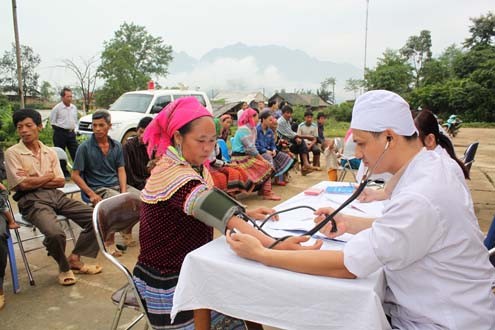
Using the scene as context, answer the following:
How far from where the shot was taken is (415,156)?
1340 mm

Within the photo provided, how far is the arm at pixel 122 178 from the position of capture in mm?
3943

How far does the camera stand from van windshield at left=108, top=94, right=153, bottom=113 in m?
10.1

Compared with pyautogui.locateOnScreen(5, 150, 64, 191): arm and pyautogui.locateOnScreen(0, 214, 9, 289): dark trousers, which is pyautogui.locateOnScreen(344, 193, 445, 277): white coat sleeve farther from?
pyautogui.locateOnScreen(5, 150, 64, 191): arm

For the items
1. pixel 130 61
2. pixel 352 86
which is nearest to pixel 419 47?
pixel 352 86

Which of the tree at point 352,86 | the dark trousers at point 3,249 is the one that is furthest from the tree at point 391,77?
the dark trousers at point 3,249

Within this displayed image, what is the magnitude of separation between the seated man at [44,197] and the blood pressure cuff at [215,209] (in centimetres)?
199

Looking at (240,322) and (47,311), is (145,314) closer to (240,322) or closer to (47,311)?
(240,322)

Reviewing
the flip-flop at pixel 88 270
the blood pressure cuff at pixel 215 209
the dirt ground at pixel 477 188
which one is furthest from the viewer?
the dirt ground at pixel 477 188

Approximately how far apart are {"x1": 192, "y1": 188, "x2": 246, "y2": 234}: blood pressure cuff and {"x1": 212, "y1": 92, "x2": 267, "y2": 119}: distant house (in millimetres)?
19063

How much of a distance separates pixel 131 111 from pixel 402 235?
962 cm

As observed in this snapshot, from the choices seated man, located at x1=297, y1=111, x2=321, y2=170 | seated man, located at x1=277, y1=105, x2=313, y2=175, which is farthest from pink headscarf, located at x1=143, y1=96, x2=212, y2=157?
seated man, located at x1=297, y1=111, x2=321, y2=170

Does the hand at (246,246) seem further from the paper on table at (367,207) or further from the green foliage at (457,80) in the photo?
the green foliage at (457,80)

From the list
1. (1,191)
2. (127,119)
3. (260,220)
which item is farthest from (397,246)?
(127,119)

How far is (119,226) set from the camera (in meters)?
2.15
